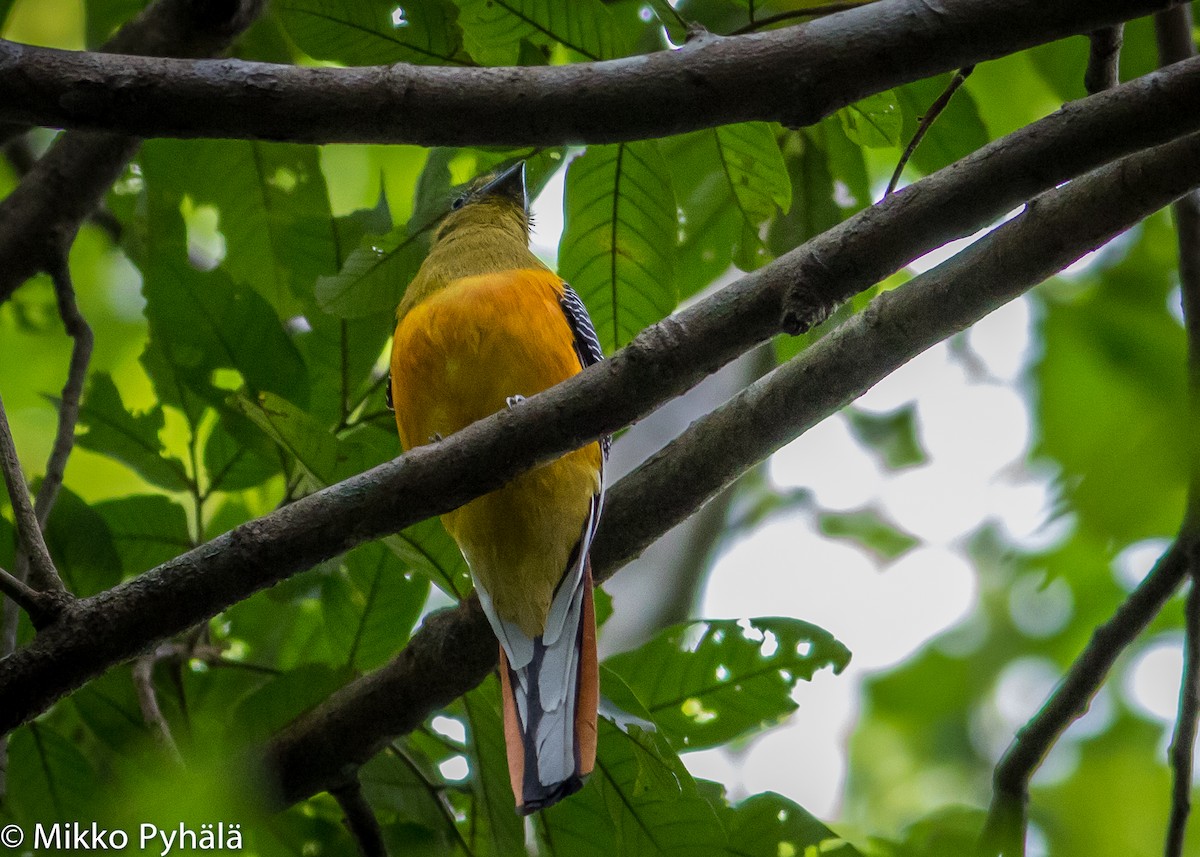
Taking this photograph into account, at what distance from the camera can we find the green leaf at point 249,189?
12.3ft

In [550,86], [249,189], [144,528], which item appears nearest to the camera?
[550,86]

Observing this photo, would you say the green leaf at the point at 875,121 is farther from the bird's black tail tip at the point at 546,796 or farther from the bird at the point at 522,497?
the bird's black tail tip at the point at 546,796

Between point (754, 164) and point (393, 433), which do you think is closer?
point (754, 164)

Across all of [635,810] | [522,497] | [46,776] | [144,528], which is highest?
[144,528]

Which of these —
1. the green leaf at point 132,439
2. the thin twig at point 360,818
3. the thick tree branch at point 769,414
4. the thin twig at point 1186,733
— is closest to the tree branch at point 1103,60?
the thick tree branch at point 769,414

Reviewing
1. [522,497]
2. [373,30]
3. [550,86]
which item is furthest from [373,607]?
[550,86]

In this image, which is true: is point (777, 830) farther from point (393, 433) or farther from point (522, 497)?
point (393, 433)

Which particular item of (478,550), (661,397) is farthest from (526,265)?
(661,397)

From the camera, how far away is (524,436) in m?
2.14

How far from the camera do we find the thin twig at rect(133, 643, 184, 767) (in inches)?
113

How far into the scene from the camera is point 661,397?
2.18 metres

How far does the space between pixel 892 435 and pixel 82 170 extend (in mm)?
5070

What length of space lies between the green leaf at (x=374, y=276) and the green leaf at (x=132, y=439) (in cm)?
67

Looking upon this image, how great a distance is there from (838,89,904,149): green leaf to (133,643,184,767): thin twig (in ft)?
6.99
